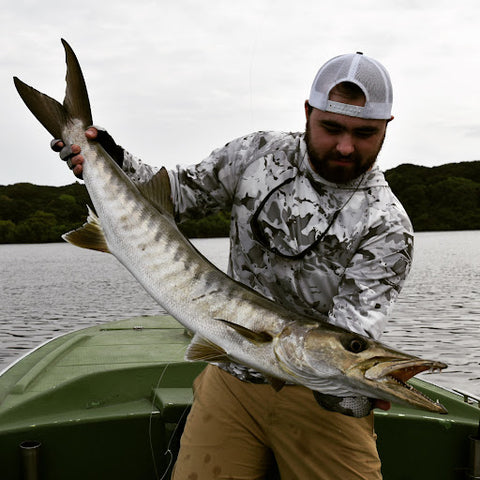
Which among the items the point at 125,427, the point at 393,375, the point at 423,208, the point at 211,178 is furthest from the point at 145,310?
the point at 423,208

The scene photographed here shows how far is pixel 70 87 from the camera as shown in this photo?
11.6 feet

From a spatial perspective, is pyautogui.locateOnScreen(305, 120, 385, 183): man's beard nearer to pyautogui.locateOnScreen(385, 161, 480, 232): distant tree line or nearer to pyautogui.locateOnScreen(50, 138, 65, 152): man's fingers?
pyautogui.locateOnScreen(50, 138, 65, 152): man's fingers

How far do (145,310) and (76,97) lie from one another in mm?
22370

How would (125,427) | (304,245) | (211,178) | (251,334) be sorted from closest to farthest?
(251,334)
(304,245)
(211,178)
(125,427)

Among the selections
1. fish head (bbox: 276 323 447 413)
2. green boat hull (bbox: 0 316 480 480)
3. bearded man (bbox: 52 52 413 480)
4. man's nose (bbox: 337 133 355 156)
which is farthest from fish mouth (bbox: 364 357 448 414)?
green boat hull (bbox: 0 316 480 480)

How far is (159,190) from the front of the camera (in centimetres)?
348

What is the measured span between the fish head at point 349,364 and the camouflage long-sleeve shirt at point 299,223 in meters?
0.69

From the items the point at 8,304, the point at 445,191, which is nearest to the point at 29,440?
the point at 8,304

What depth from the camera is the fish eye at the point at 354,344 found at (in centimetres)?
276

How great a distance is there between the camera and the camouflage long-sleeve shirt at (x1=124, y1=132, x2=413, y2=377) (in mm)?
3609

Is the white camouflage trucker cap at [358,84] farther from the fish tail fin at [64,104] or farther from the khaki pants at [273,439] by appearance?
the khaki pants at [273,439]

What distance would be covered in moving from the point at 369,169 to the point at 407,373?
1415 mm

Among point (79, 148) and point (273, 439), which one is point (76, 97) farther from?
point (273, 439)

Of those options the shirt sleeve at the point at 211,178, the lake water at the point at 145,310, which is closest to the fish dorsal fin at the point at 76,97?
the shirt sleeve at the point at 211,178
